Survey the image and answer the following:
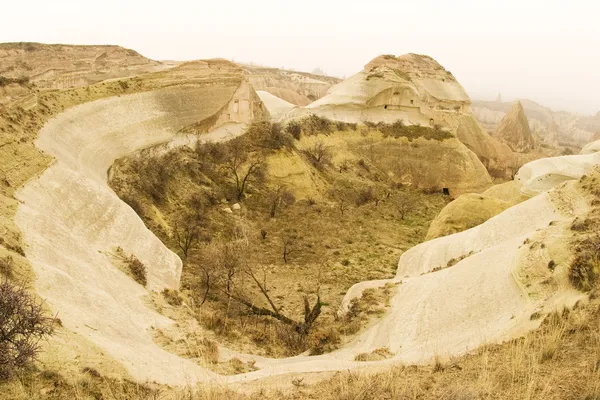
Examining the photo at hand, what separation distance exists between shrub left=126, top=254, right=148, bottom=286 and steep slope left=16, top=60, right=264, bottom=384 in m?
0.28

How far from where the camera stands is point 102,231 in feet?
41.8

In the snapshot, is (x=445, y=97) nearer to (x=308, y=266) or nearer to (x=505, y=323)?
(x=308, y=266)

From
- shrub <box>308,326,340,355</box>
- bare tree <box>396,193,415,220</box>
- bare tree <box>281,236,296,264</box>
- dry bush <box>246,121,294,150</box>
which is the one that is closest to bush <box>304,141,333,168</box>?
dry bush <box>246,121,294,150</box>

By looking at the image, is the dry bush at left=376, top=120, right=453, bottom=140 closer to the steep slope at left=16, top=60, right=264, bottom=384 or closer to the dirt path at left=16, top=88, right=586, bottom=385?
the steep slope at left=16, top=60, right=264, bottom=384

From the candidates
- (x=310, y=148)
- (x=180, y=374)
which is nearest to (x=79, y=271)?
(x=180, y=374)

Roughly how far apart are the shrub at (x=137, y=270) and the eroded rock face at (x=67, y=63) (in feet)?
59.4

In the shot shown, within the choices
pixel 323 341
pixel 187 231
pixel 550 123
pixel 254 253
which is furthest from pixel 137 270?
pixel 550 123

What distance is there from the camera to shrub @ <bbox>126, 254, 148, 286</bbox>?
11488 millimetres

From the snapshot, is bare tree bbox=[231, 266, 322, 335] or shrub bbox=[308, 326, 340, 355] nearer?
shrub bbox=[308, 326, 340, 355]

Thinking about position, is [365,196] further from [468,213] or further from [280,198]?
[468,213]

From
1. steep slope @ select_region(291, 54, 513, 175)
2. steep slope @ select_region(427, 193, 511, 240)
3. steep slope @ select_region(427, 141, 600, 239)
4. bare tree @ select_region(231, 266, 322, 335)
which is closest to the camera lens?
bare tree @ select_region(231, 266, 322, 335)

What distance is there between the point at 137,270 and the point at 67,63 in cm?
2397

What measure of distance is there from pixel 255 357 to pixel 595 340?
21.4ft

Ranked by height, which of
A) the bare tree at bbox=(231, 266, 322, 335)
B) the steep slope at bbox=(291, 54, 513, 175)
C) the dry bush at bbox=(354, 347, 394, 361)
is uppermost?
the steep slope at bbox=(291, 54, 513, 175)
